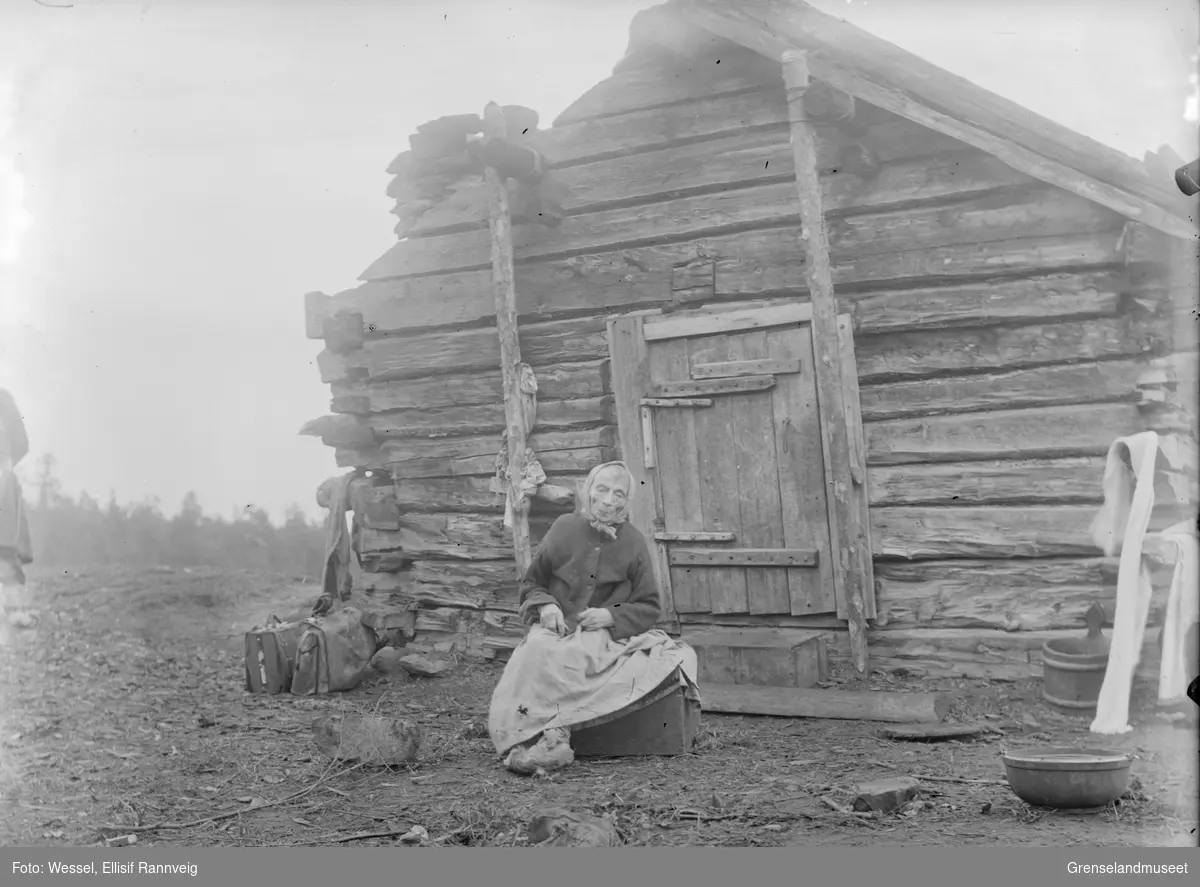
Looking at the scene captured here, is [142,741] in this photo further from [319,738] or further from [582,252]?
[582,252]

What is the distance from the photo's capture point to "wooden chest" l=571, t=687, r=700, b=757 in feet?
16.9

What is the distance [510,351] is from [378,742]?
3196 millimetres

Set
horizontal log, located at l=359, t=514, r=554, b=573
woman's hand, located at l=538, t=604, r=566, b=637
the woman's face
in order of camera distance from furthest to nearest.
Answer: horizontal log, located at l=359, t=514, r=554, b=573 → the woman's face → woman's hand, located at l=538, t=604, r=566, b=637

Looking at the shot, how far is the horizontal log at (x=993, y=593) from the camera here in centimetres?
617

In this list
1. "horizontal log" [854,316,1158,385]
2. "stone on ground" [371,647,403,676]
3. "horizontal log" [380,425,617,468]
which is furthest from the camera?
"stone on ground" [371,647,403,676]

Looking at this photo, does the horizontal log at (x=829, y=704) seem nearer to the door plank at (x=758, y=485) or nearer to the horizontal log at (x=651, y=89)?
the door plank at (x=758, y=485)

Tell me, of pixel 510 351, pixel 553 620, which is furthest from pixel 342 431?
pixel 553 620

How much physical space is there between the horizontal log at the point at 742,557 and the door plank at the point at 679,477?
80 mm

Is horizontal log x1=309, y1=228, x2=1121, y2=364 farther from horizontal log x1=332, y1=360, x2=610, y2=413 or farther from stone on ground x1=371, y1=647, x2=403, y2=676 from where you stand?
stone on ground x1=371, y1=647, x2=403, y2=676

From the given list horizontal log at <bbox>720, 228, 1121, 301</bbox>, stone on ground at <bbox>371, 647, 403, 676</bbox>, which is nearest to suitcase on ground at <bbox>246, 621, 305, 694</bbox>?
stone on ground at <bbox>371, 647, 403, 676</bbox>

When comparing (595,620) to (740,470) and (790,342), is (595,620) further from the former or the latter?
(790,342)

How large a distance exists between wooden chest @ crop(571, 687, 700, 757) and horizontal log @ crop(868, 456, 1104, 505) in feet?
7.53

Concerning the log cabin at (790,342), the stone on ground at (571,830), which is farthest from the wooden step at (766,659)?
the stone on ground at (571,830)

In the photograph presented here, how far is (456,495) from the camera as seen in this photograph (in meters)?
7.94
